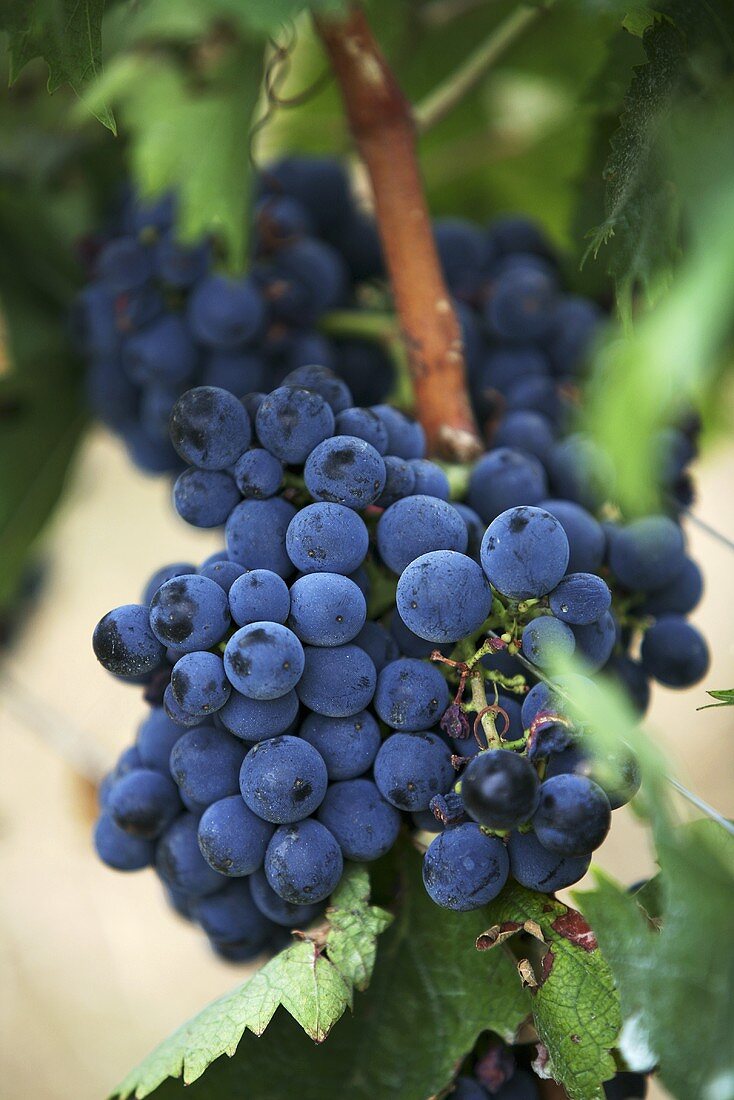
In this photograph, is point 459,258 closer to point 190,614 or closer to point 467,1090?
point 190,614

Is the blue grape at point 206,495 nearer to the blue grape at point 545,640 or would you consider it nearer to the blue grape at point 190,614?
the blue grape at point 190,614

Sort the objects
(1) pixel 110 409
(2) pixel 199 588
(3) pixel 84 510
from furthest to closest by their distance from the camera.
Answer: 1. (3) pixel 84 510
2. (1) pixel 110 409
3. (2) pixel 199 588

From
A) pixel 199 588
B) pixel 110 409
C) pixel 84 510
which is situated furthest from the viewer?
pixel 84 510

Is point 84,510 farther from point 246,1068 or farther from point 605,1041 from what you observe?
point 605,1041

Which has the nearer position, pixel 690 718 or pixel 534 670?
pixel 534 670

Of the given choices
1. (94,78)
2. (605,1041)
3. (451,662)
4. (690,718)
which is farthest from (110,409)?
(690,718)

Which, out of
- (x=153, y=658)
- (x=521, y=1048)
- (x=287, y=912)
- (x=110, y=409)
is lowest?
(x=521, y=1048)

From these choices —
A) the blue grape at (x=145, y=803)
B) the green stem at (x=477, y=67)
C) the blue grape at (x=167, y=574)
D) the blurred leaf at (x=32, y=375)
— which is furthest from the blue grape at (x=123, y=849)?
the green stem at (x=477, y=67)
